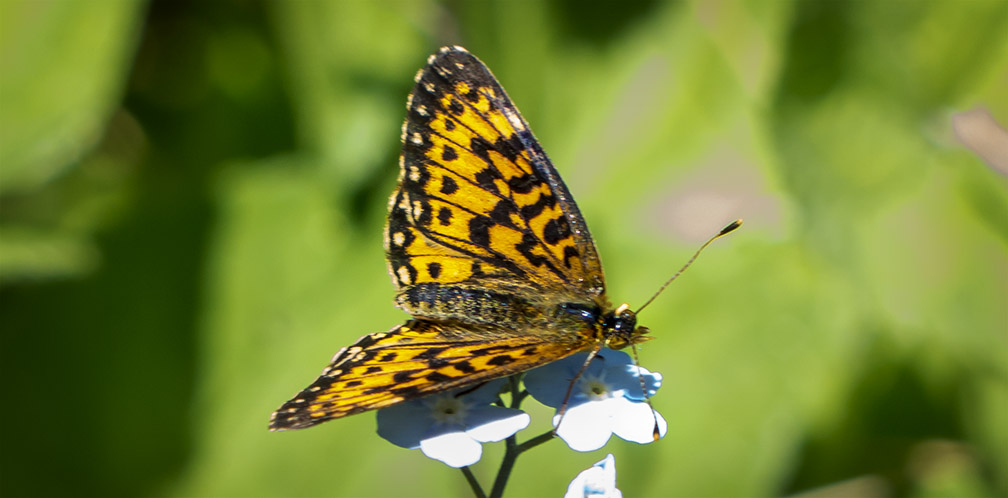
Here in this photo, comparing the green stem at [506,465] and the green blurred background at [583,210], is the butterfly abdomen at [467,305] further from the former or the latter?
the green blurred background at [583,210]

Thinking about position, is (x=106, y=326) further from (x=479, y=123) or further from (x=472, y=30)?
(x=479, y=123)

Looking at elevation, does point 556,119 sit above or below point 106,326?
above

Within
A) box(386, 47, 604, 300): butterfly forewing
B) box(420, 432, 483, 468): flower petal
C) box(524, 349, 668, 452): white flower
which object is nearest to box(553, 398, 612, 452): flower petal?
box(524, 349, 668, 452): white flower

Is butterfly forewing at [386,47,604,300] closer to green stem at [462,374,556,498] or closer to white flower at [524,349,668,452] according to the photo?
white flower at [524,349,668,452]

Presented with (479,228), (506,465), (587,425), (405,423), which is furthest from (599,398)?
(479,228)

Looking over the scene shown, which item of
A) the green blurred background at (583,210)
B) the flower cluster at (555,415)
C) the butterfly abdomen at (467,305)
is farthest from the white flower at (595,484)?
the green blurred background at (583,210)

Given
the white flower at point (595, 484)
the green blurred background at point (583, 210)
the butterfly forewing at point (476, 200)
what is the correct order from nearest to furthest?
the white flower at point (595, 484), the butterfly forewing at point (476, 200), the green blurred background at point (583, 210)

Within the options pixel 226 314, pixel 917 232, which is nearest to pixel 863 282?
pixel 917 232

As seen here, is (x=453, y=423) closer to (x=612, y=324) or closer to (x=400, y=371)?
(x=400, y=371)
